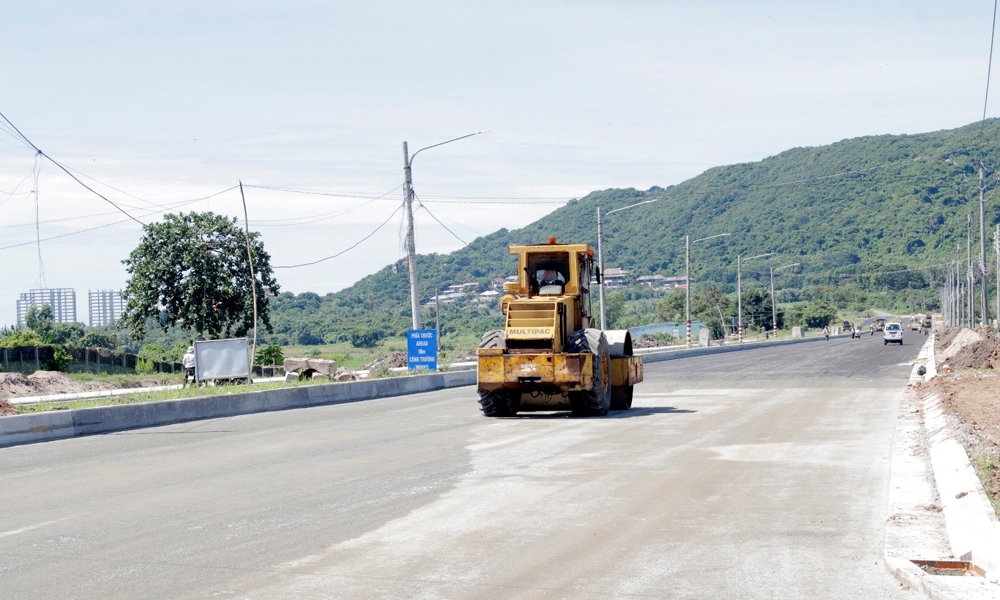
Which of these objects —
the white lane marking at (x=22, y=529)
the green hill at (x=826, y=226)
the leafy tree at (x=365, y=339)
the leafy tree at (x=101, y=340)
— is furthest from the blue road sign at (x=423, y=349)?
the green hill at (x=826, y=226)

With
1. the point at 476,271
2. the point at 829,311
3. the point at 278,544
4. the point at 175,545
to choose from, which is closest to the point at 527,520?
the point at 278,544

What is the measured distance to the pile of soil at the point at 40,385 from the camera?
39812 millimetres

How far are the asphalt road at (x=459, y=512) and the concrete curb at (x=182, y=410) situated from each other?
1.10 m

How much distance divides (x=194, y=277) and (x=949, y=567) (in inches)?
2189

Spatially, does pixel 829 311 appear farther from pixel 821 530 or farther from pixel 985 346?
pixel 821 530

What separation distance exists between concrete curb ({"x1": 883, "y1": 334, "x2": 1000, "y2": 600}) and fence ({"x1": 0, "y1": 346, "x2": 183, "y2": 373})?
148 feet

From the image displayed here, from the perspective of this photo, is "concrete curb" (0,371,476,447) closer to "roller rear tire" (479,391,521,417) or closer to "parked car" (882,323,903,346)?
"roller rear tire" (479,391,521,417)

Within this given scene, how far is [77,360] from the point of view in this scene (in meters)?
55.1

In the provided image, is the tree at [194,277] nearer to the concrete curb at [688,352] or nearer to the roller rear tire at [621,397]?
the concrete curb at [688,352]

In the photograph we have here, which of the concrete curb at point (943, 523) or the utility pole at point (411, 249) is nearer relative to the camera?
the concrete curb at point (943, 523)

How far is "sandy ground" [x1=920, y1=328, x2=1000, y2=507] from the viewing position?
1195 cm

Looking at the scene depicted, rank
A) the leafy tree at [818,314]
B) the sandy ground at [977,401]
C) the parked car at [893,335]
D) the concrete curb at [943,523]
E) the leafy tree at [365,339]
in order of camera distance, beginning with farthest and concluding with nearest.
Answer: the leafy tree at [818,314], the leafy tree at [365,339], the parked car at [893,335], the sandy ground at [977,401], the concrete curb at [943,523]

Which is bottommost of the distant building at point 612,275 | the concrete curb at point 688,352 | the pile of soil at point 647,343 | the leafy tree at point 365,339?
the concrete curb at point 688,352

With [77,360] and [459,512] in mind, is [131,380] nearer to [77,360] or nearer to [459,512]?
[77,360]
